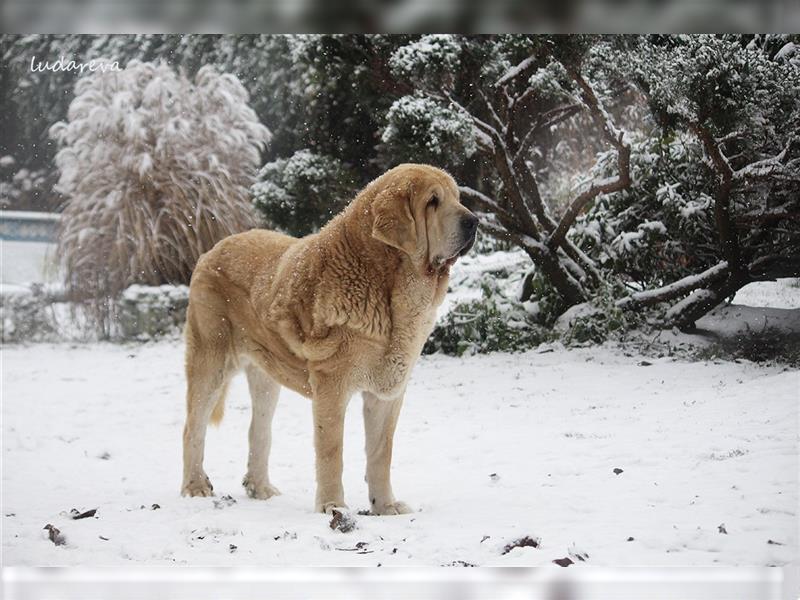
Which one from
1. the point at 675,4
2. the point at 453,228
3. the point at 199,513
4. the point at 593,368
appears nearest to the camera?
the point at 453,228

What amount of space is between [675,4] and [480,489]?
2.27 m

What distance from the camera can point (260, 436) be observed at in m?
3.41

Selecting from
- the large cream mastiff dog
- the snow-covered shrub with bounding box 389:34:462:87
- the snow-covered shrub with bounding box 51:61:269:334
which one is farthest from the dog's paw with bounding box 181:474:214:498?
the snow-covered shrub with bounding box 389:34:462:87

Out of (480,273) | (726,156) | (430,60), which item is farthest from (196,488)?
(726,156)

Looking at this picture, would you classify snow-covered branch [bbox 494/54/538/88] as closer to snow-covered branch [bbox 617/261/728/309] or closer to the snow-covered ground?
snow-covered branch [bbox 617/261/728/309]

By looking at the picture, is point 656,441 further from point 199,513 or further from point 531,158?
point 199,513

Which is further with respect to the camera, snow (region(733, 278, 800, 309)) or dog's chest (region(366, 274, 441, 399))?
snow (region(733, 278, 800, 309))

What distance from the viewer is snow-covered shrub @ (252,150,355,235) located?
169 inches

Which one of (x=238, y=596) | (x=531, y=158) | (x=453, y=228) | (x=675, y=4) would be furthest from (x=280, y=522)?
(x=675, y=4)

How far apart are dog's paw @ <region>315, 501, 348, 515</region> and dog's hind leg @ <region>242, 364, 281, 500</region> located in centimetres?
45

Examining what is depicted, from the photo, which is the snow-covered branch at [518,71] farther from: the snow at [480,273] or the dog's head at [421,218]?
the dog's head at [421,218]

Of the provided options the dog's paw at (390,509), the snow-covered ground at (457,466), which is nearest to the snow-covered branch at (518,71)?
the snow-covered ground at (457,466)

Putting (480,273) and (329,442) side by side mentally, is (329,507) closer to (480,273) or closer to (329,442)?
(329,442)

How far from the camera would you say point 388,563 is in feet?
9.80
